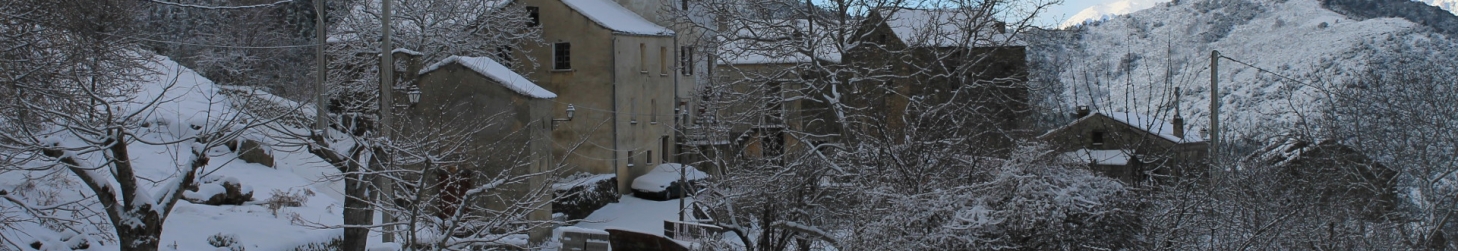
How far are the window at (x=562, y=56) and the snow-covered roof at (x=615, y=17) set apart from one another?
1.28 meters

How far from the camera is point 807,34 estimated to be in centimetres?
1523

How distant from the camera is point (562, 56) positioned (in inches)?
1355

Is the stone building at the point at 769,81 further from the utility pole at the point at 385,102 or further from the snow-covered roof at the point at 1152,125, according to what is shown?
the snow-covered roof at the point at 1152,125

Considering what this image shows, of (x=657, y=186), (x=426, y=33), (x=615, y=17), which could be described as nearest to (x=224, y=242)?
(x=426, y=33)

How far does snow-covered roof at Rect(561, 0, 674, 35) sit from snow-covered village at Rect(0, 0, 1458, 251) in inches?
6.8

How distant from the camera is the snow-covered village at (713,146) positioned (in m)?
7.62

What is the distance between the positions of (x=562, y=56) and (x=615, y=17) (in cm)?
275

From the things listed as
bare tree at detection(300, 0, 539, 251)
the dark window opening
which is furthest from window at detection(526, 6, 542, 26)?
the dark window opening

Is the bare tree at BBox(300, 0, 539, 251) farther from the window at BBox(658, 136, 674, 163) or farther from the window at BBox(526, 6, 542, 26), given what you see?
the window at BBox(658, 136, 674, 163)

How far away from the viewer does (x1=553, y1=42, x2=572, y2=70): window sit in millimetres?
34312

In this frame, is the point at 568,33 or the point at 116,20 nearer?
the point at 116,20

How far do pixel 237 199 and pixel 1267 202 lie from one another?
1744 cm

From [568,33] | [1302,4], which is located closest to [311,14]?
[568,33]

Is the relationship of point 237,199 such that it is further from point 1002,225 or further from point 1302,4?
point 1302,4
